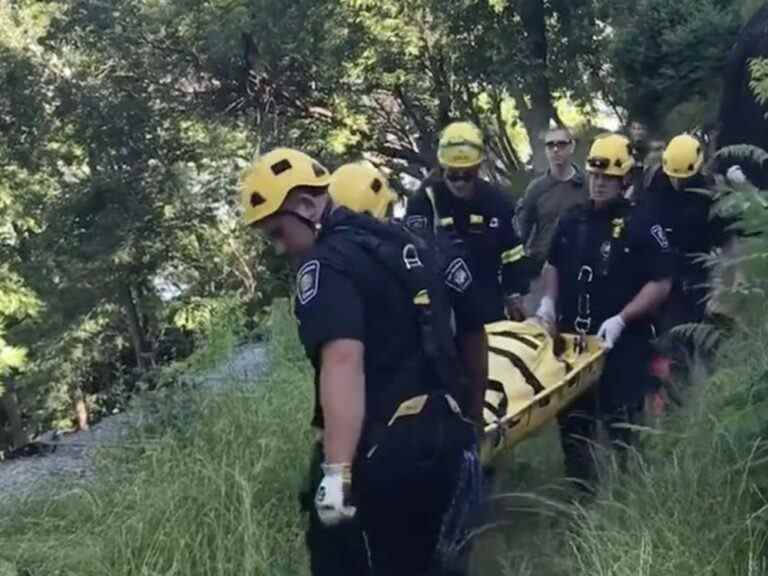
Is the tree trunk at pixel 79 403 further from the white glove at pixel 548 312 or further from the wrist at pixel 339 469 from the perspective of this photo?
the wrist at pixel 339 469

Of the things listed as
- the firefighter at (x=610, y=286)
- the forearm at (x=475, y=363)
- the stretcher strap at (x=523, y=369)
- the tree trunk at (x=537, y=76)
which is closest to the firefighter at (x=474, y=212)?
the firefighter at (x=610, y=286)

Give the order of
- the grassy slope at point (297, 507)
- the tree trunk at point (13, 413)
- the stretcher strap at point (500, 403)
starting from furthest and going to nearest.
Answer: the tree trunk at point (13, 413) → the stretcher strap at point (500, 403) → the grassy slope at point (297, 507)

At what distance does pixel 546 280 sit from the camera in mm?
6535

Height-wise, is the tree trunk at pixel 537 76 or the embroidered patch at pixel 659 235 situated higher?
the tree trunk at pixel 537 76

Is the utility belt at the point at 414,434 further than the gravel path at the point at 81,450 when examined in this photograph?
No

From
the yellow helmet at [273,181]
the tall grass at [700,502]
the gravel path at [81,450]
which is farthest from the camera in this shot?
the gravel path at [81,450]

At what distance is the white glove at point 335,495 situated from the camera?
353cm

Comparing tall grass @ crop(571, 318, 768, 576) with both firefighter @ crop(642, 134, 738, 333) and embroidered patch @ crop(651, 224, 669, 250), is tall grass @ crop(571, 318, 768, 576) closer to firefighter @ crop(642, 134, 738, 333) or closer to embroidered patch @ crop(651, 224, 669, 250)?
embroidered patch @ crop(651, 224, 669, 250)

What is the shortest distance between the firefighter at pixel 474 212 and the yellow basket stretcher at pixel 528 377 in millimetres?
265

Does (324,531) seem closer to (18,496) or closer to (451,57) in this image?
(18,496)

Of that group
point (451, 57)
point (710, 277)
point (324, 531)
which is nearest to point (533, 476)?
point (710, 277)

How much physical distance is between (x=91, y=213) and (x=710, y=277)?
A: 606 inches

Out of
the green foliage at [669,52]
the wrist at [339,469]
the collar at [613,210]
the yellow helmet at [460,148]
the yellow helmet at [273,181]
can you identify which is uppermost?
the green foliage at [669,52]

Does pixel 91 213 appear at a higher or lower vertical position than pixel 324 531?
higher
